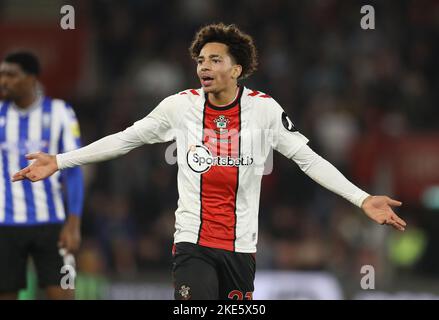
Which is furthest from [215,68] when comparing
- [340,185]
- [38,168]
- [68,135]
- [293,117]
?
[293,117]

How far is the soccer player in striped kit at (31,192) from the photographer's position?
7977 mm

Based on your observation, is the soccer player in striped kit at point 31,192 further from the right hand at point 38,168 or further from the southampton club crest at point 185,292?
the southampton club crest at point 185,292

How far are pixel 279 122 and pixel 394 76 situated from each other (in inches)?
346

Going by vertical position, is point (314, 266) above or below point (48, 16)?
below

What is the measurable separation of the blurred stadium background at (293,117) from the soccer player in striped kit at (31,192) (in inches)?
141

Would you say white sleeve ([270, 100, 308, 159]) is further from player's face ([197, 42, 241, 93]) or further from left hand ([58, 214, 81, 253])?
left hand ([58, 214, 81, 253])

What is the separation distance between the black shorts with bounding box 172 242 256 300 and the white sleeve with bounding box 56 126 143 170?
0.70m

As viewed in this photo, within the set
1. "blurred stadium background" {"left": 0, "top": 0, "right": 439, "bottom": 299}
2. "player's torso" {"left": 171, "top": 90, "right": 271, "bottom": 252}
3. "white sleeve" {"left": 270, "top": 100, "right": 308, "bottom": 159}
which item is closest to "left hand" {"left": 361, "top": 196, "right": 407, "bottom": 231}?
"white sleeve" {"left": 270, "top": 100, "right": 308, "bottom": 159}

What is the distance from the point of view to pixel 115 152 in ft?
22.4

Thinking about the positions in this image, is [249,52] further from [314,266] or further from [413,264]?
[413,264]

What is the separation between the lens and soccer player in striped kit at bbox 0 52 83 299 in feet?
26.2

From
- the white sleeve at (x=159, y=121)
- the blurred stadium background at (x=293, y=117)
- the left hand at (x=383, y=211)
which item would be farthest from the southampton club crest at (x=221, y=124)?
the blurred stadium background at (x=293, y=117)
